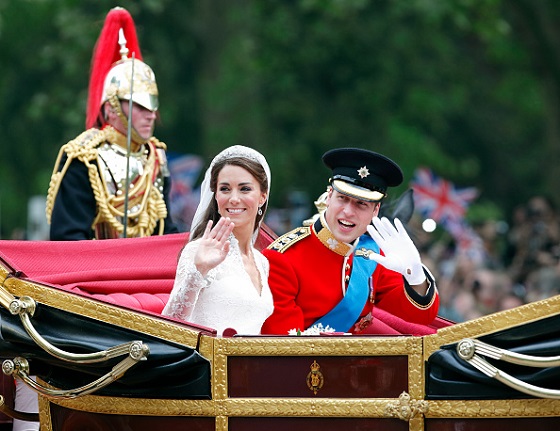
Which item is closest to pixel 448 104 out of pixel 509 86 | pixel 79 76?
pixel 509 86

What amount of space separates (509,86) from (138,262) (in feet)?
51.5

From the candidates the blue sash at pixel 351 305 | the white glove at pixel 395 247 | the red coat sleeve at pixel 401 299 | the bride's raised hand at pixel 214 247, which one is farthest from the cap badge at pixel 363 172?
the bride's raised hand at pixel 214 247

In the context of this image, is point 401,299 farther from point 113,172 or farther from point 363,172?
point 113,172

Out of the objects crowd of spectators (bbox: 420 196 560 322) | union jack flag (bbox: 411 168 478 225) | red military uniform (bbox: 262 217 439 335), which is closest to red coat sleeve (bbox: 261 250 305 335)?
red military uniform (bbox: 262 217 439 335)

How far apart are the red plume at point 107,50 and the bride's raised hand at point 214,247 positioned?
8.55 feet

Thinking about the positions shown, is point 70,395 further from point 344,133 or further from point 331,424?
point 344,133

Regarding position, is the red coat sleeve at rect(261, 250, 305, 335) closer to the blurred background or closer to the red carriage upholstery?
the red carriage upholstery

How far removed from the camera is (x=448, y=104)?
2022 cm

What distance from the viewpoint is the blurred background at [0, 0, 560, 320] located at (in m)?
17.5

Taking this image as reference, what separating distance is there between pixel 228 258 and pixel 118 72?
2.26 metres

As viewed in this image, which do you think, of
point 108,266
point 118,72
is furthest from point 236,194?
point 118,72

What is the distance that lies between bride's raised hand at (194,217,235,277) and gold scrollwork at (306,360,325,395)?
1.96 ft

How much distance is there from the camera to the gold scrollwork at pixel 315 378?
5129mm

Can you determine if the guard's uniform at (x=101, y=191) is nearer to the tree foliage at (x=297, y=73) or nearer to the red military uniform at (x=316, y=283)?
the red military uniform at (x=316, y=283)
